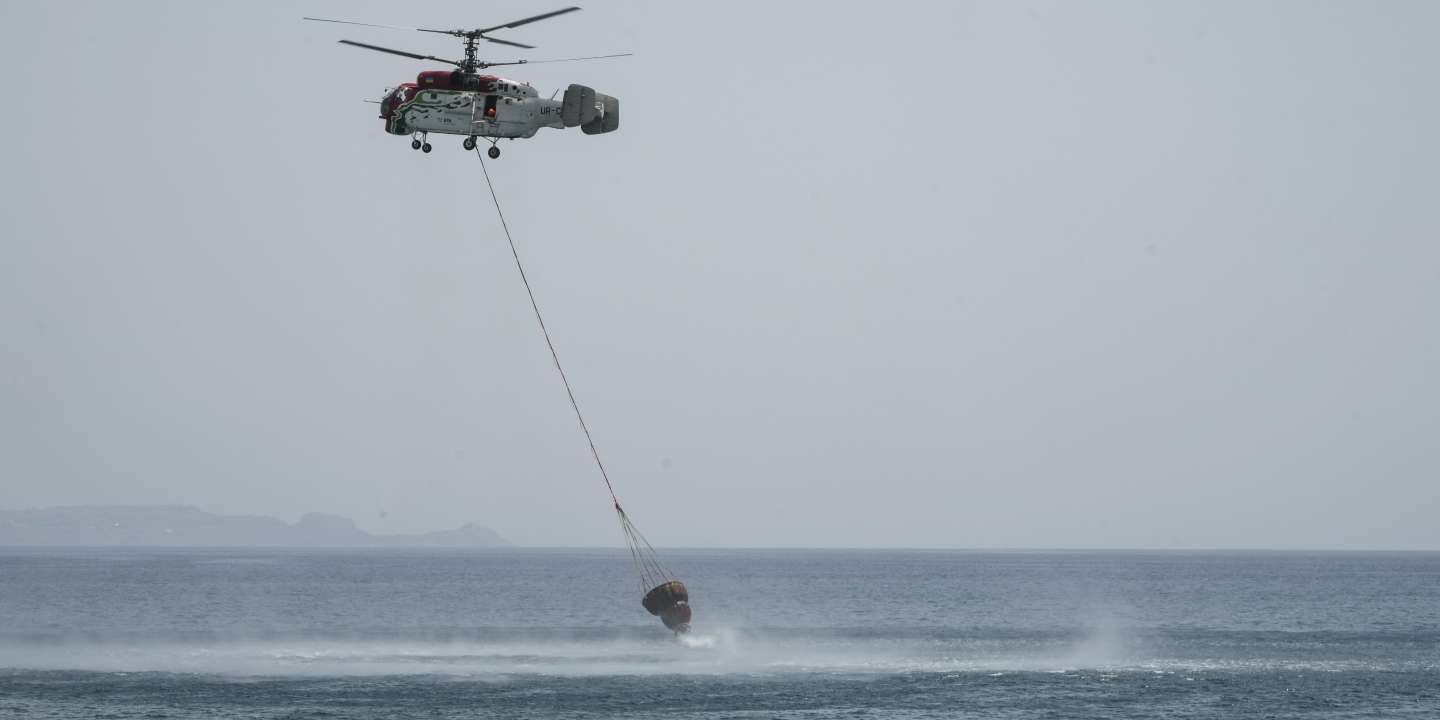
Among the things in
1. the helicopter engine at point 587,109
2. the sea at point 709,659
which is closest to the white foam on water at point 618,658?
the sea at point 709,659

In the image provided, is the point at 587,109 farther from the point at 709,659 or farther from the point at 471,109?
the point at 709,659

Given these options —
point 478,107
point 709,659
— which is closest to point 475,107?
point 478,107

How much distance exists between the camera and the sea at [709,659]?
178 feet

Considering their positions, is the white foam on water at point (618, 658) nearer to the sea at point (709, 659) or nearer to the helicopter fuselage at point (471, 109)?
the sea at point (709, 659)

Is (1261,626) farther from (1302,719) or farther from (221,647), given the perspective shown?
(221,647)

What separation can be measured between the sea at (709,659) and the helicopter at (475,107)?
76.5 ft

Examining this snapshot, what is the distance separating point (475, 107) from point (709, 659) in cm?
4137

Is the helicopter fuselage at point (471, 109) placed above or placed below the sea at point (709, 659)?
above

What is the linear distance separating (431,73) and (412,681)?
33515 mm

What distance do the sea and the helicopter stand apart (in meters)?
23.3

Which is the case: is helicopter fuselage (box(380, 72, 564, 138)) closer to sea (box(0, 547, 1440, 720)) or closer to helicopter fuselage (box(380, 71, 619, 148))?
helicopter fuselage (box(380, 71, 619, 148))

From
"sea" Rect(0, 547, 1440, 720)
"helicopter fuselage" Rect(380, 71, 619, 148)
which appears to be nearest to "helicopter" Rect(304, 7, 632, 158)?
"helicopter fuselage" Rect(380, 71, 619, 148)

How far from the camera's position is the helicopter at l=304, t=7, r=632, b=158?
36625mm

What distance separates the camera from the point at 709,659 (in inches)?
2813
